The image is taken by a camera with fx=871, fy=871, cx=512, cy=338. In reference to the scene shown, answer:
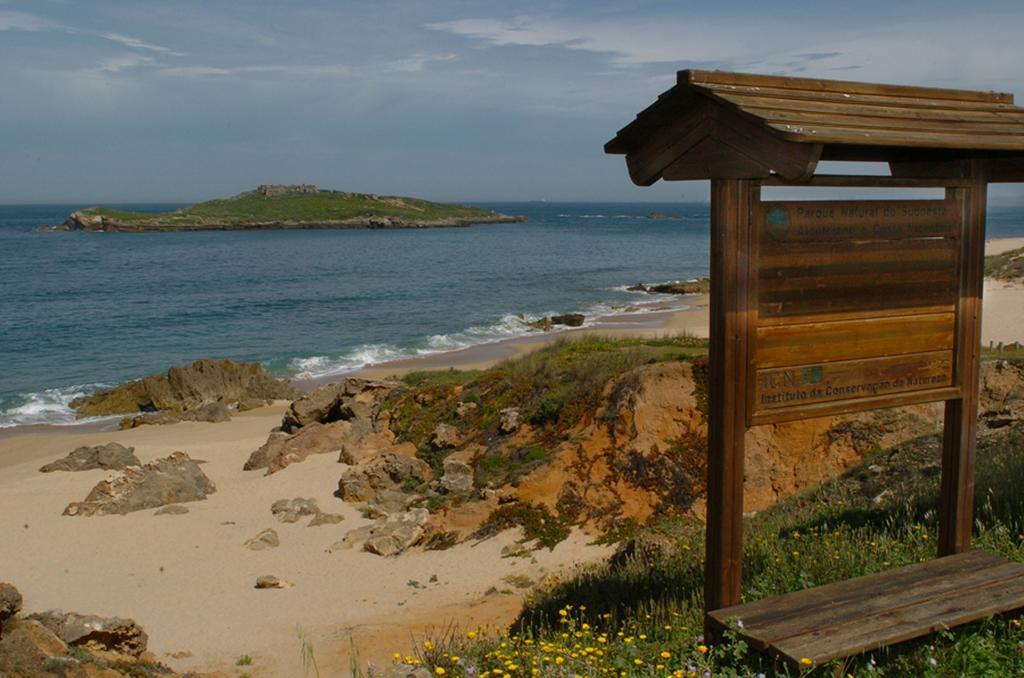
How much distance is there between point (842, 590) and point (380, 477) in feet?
31.4

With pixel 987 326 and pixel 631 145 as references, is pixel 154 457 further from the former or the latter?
pixel 987 326

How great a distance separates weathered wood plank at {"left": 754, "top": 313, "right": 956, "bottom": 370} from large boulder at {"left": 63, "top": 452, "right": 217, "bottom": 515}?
474 inches

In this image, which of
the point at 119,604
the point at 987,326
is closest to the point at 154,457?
the point at 119,604

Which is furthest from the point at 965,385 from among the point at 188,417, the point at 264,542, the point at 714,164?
the point at 188,417

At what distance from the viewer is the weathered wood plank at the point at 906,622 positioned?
4.21 metres

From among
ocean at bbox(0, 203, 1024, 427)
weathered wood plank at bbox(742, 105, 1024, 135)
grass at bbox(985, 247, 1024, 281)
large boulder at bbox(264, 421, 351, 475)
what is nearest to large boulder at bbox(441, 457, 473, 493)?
large boulder at bbox(264, 421, 351, 475)

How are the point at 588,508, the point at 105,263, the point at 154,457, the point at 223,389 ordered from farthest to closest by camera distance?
the point at 105,263, the point at 223,389, the point at 154,457, the point at 588,508

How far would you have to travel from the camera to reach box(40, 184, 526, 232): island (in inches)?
4926

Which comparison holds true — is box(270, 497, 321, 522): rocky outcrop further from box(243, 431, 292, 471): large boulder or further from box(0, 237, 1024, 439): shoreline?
box(0, 237, 1024, 439): shoreline

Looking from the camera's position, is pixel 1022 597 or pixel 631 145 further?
pixel 631 145

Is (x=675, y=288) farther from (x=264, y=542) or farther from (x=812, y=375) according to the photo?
(x=812, y=375)

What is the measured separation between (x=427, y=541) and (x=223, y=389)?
589 inches

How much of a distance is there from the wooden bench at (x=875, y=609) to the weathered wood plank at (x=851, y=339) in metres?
1.30

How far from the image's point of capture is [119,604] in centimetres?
1026
